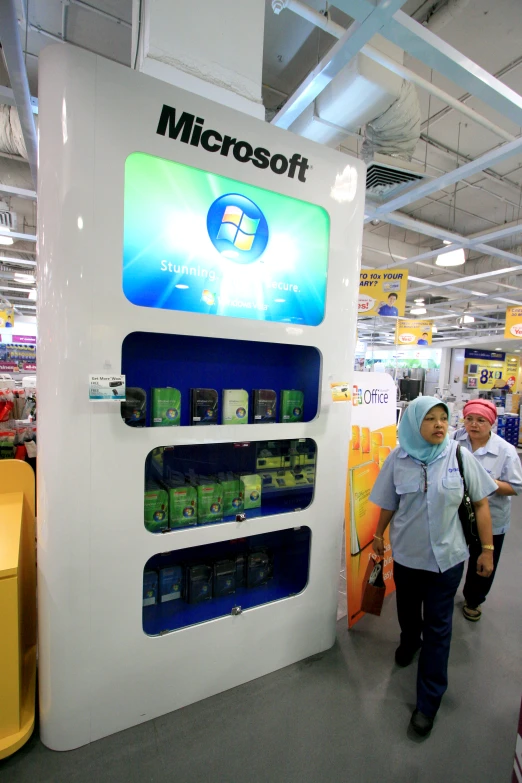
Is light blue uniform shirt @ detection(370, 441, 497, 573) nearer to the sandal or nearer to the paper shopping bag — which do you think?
the paper shopping bag

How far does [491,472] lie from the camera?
2957 millimetres

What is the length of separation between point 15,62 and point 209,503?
344 cm

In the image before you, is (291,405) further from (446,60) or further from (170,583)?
(446,60)

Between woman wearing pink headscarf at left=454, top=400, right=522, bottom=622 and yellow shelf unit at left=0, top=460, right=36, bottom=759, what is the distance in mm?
2877

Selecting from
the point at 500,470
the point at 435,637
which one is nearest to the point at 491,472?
the point at 500,470

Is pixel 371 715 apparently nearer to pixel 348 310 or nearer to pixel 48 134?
pixel 348 310

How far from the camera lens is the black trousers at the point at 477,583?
3100 millimetres

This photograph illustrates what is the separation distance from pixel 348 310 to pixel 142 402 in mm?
1329

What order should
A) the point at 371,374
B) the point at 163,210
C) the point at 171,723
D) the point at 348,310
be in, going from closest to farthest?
1. the point at 163,210
2. the point at 171,723
3. the point at 348,310
4. the point at 371,374

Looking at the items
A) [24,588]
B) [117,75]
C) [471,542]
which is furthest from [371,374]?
[24,588]

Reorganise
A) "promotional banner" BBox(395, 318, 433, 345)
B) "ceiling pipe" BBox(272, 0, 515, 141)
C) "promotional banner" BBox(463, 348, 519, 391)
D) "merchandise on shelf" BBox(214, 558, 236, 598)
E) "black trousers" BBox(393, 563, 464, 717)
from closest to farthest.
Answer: "black trousers" BBox(393, 563, 464, 717), "merchandise on shelf" BBox(214, 558, 236, 598), "ceiling pipe" BBox(272, 0, 515, 141), "promotional banner" BBox(395, 318, 433, 345), "promotional banner" BBox(463, 348, 519, 391)

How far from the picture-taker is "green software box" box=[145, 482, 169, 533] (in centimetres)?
209

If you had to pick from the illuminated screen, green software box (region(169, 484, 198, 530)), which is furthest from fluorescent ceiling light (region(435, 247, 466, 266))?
green software box (region(169, 484, 198, 530))

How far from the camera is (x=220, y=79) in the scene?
220cm
